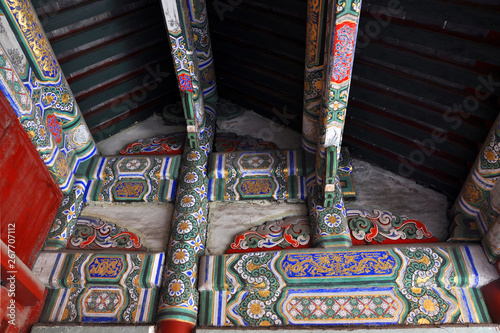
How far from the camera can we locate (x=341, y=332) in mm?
3020

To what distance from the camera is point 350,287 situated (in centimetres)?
318

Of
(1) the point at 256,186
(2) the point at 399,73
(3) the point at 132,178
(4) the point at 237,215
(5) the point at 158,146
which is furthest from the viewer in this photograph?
(5) the point at 158,146

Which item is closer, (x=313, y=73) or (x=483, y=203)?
(x=483, y=203)

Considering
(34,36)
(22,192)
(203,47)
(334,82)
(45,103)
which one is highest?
(34,36)

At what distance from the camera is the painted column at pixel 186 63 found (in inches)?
133

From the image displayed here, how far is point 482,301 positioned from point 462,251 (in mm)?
361

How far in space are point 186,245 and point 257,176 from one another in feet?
3.14

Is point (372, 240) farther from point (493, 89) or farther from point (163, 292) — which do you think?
point (163, 292)

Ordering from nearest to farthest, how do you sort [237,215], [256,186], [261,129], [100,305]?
[100,305]
[237,215]
[256,186]
[261,129]

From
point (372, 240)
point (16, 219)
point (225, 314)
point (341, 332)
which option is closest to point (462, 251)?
point (372, 240)

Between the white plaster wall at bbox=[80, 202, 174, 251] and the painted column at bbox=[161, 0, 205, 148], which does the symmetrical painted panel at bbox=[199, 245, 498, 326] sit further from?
the painted column at bbox=[161, 0, 205, 148]

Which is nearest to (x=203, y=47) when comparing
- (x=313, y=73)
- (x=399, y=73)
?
(x=313, y=73)

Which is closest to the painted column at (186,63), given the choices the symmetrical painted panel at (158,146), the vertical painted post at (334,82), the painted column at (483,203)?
the symmetrical painted panel at (158,146)

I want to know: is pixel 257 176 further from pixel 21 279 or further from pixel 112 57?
pixel 21 279
